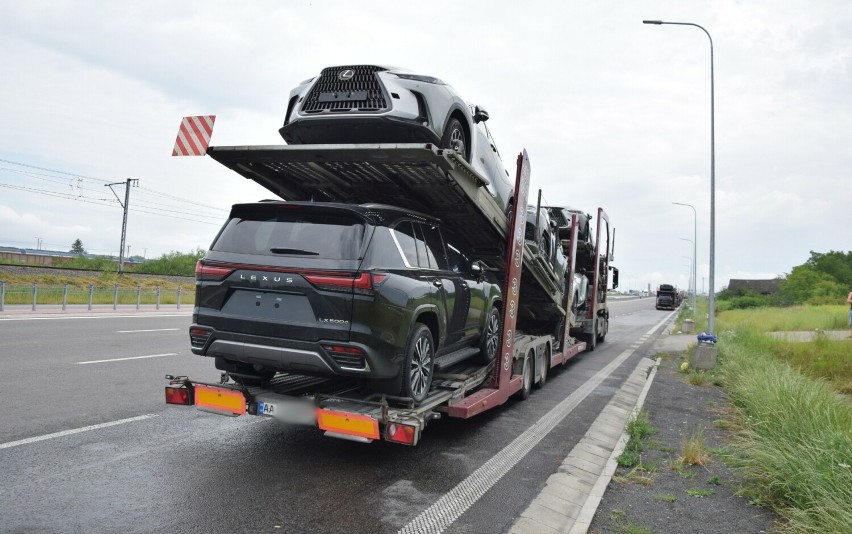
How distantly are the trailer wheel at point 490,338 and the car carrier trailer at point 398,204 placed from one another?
0.20 m

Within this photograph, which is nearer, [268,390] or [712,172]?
[268,390]

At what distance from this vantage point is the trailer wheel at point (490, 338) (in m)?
7.34

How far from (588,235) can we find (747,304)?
49470 mm

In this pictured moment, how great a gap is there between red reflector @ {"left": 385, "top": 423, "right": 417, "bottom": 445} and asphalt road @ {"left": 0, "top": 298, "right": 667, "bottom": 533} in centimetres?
39

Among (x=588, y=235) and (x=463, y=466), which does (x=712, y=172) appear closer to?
(x=588, y=235)

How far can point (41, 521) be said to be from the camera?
362cm

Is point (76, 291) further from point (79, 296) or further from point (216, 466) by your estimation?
point (216, 466)

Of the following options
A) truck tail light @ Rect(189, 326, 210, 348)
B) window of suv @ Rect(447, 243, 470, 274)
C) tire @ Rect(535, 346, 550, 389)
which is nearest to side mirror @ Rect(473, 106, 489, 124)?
window of suv @ Rect(447, 243, 470, 274)

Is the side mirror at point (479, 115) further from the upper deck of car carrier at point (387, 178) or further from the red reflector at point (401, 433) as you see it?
the red reflector at point (401, 433)

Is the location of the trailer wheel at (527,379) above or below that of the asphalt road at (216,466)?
above

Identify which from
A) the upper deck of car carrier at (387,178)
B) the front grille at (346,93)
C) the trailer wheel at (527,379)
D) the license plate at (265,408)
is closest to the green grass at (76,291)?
the upper deck of car carrier at (387,178)

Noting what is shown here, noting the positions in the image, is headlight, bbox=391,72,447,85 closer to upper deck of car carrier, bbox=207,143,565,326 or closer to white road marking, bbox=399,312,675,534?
upper deck of car carrier, bbox=207,143,565,326

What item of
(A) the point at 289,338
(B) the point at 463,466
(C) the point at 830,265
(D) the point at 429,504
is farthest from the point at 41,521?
(C) the point at 830,265

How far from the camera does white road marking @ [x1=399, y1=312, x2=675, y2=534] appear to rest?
395 centimetres
